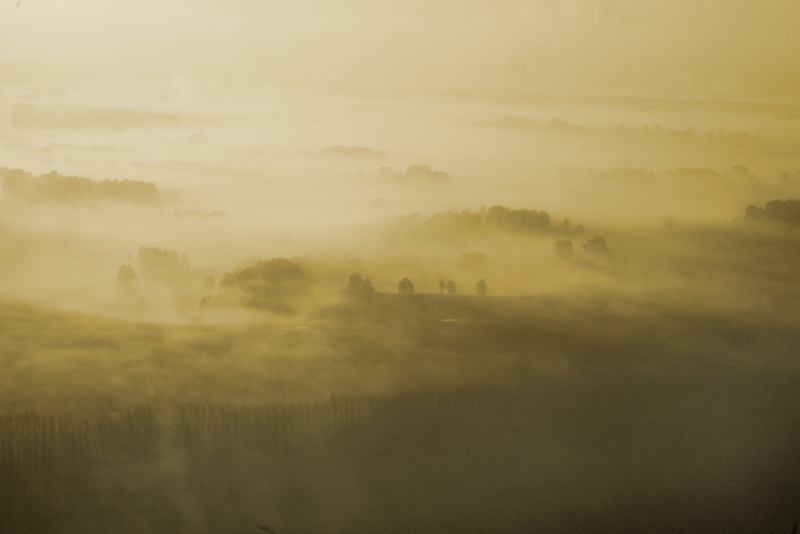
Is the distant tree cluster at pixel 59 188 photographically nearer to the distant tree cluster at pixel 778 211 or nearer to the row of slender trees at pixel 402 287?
the row of slender trees at pixel 402 287

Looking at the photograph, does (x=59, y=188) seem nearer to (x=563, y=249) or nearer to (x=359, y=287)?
(x=359, y=287)

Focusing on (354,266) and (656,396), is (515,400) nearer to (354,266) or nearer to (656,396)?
(656,396)

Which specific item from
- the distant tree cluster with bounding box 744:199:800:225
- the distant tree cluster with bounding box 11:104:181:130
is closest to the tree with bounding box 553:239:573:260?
the distant tree cluster with bounding box 744:199:800:225

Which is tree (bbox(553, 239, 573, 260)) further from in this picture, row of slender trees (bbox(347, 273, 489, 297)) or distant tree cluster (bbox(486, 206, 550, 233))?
row of slender trees (bbox(347, 273, 489, 297))

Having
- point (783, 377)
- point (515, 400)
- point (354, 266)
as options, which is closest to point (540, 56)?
point (354, 266)

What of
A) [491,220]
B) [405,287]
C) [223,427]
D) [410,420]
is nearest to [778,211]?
[491,220]
